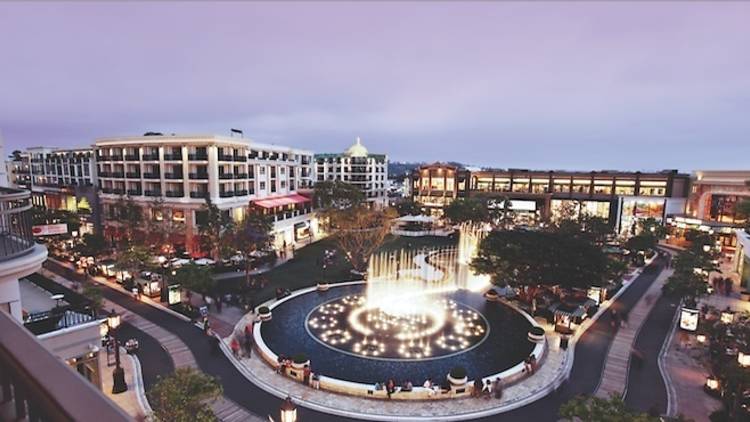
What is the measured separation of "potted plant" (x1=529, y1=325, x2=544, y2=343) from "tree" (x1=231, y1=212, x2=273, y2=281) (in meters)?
21.2

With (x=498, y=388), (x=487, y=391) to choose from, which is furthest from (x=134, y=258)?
(x=498, y=388)

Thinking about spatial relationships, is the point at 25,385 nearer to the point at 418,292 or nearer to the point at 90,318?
the point at 90,318

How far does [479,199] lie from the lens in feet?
183

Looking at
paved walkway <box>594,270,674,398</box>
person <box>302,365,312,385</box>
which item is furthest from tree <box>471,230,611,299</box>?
person <box>302,365,312,385</box>

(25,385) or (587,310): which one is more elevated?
(25,385)

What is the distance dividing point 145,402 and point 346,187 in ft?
134

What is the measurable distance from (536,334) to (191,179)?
33.4 metres

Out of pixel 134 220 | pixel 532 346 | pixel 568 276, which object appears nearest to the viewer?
pixel 532 346

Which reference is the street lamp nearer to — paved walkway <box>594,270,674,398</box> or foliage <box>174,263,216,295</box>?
paved walkway <box>594,270,674,398</box>

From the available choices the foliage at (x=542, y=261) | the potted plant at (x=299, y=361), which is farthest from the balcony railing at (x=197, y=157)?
the foliage at (x=542, y=261)

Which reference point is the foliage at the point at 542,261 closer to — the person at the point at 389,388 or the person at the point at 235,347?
the person at the point at 389,388

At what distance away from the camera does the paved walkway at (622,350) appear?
16.8 metres

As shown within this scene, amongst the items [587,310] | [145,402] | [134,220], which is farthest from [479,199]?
[145,402]

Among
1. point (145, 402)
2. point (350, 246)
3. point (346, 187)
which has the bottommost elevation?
point (145, 402)
